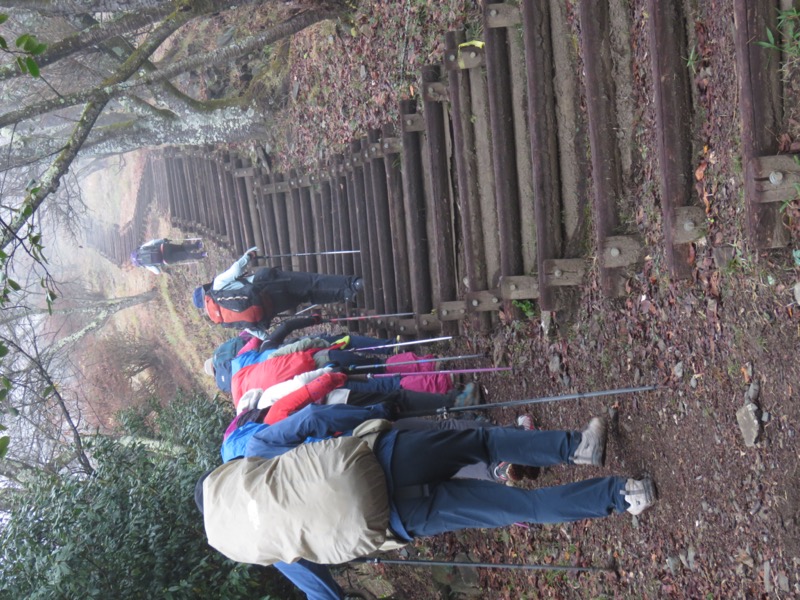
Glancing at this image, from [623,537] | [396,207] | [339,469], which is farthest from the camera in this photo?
[396,207]

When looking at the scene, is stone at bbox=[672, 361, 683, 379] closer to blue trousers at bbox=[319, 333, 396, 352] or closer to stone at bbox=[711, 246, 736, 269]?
stone at bbox=[711, 246, 736, 269]

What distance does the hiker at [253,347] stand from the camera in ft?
26.9

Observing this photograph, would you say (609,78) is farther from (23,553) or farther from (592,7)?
(23,553)

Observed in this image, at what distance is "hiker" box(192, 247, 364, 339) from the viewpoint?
8961mm

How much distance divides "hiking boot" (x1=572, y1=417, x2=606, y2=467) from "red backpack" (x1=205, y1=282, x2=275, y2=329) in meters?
5.12

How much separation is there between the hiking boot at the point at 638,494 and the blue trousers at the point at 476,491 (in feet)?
0.13

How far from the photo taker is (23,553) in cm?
715

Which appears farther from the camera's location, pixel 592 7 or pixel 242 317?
pixel 242 317

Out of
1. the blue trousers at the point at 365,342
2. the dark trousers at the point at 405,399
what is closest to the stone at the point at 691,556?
the dark trousers at the point at 405,399

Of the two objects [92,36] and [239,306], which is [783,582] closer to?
[239,306]

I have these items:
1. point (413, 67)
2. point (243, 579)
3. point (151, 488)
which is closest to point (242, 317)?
point (151, 488)

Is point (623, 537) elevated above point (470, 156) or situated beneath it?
situated beneath

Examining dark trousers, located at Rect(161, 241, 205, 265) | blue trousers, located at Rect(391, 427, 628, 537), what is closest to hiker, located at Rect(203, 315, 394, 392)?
blue trousers, located at Rect(391, 427, 628, 537)

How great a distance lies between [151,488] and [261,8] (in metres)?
8.89
